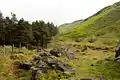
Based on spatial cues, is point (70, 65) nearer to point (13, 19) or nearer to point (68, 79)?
point (68, 79)

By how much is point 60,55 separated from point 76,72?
10.8 metres

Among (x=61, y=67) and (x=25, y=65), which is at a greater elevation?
(x=61, y=67)

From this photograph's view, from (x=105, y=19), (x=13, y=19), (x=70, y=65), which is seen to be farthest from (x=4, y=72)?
(x=105, y=19)

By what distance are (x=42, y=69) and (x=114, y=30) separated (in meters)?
96.0

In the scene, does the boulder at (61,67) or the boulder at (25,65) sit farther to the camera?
the boulder at (25,65)

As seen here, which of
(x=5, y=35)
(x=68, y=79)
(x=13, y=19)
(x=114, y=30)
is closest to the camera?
(x=68, y=79)

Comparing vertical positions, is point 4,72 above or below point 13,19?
below

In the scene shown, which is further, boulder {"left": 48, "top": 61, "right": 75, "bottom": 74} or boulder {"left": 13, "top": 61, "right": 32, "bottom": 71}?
boulder {"left": 13, "top": 61, "right": 32, "bottom": 71}

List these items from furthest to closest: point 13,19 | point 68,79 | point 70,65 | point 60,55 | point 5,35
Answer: point 13,19 < point 5,35 < point 60,55 < point 70,65 < point 68,79

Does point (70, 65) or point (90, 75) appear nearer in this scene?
point (90, 75)

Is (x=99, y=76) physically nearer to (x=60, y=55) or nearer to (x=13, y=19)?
(x=60, y=55)

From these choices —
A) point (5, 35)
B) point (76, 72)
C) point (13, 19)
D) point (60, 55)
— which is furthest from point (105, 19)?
point (76, 72)

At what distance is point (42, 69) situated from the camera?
32719 mm

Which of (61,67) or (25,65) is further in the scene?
(25,65)
